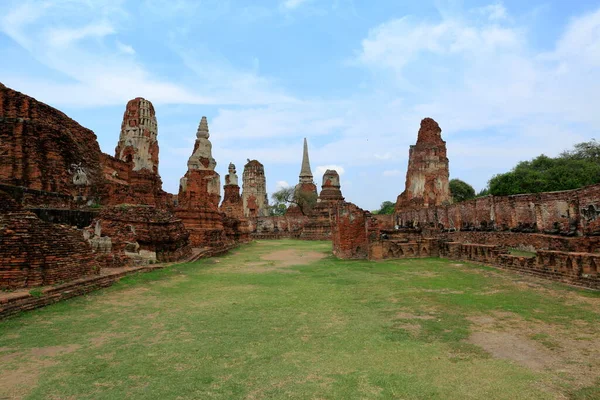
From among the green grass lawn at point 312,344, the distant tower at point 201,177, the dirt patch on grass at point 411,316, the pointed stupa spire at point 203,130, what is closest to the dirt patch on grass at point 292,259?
the green grass lawn at point 312,344

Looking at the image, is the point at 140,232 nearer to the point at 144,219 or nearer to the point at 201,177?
the point at 144,219

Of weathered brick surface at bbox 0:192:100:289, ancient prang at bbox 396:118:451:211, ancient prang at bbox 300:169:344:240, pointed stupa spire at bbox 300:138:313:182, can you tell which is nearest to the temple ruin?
weathered brick surface at bbox 0:192:100:289

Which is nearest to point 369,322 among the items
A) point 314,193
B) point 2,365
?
point 2,365

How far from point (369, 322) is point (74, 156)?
39.1 feet

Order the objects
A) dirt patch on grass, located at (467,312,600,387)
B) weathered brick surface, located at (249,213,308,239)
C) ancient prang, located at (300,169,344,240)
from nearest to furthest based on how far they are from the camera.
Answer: dirt patch on grass, located at (467,312,600,387)
ancient prang, located at (300,169,344,240)
weathered brick surface, located at (249,213,308,239)

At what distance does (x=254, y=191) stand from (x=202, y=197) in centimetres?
2406

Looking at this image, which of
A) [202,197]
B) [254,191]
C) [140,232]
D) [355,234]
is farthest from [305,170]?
[140,232]

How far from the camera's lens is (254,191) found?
141 ft

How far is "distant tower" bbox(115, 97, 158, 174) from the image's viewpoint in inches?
823

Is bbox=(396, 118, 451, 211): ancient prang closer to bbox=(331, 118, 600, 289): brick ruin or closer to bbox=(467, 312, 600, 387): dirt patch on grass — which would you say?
bbox=(331, 118, 600, 289): brick ruin

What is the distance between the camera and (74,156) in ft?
41.3

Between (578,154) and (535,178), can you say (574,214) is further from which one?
(578,154)

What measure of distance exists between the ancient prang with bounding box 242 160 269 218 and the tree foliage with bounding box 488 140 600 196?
23.6m

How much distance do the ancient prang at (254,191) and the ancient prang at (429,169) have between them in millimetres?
18442
